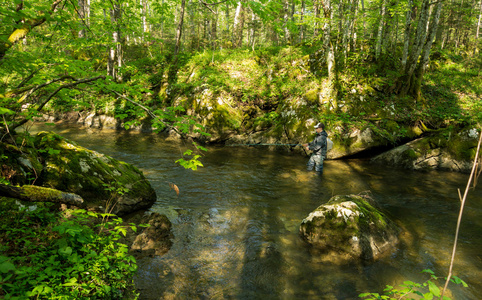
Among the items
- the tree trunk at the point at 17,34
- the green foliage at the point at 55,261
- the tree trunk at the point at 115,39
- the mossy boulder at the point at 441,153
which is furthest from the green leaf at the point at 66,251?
the mossy boulder at the point at 441,153

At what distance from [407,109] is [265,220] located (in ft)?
36.9

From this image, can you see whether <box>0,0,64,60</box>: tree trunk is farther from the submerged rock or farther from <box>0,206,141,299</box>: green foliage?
the submerged rock

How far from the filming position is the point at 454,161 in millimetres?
10852

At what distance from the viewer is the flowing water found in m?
4.21

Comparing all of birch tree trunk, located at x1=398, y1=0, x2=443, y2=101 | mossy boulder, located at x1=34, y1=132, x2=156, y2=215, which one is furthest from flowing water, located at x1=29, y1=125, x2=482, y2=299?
birch tree trunk, located at x1=398, y1=0, x2=443, y2=101

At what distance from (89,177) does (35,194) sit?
6.33 ft

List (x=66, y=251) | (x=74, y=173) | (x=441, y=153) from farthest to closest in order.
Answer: (x=441, y=153)
(x=74, y=173)
(x=66, y=251)

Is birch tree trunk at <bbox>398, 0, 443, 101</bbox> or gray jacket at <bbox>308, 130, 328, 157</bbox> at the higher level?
birch tree trunk at <bbox>398, 0, 443, 101</bbox>

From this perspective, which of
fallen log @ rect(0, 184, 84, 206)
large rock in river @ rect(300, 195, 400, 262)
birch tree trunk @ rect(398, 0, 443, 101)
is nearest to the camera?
fallen log @ rect(0, 184, 84, 206)

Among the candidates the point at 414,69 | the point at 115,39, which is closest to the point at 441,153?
the point at 414,69

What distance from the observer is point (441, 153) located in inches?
436

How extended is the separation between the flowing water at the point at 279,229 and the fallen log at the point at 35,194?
177cm

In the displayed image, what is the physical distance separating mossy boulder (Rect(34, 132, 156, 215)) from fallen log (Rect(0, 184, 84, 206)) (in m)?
0.70

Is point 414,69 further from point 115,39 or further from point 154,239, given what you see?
point 115,39
